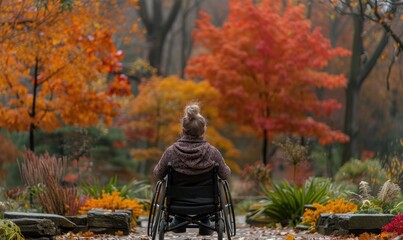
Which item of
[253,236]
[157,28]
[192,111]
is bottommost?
[253,236]

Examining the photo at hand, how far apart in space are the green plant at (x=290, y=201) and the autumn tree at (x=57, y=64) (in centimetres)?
474

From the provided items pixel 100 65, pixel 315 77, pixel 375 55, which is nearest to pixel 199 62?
pixel 315 77

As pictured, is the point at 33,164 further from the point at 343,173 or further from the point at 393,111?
the point at 393,111

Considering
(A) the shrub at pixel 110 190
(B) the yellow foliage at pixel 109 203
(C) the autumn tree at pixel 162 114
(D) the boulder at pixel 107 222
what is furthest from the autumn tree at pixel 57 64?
(C) the autumn tree at pixel 162 114

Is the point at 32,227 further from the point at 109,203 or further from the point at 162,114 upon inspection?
the point at 162,114

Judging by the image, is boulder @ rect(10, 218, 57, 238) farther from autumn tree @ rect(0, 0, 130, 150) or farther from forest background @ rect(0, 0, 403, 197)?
autumn tree @ rect(0, 0, 130, 150)

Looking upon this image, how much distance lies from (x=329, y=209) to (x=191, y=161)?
10.5 ft

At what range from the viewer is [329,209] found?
10344 millimetres

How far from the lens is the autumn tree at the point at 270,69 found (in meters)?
20.8

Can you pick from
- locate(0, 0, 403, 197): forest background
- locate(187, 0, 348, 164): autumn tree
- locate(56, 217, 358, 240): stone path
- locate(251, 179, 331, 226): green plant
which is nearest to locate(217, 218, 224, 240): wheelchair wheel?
locate(56, 217, 358, 240): stone path

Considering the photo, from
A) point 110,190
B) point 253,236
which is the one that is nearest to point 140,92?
point 110,190

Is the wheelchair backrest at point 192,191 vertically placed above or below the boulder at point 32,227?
above

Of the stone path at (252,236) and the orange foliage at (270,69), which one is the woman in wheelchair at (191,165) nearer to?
the stone path at (252,236)

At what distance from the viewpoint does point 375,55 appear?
800 inches
